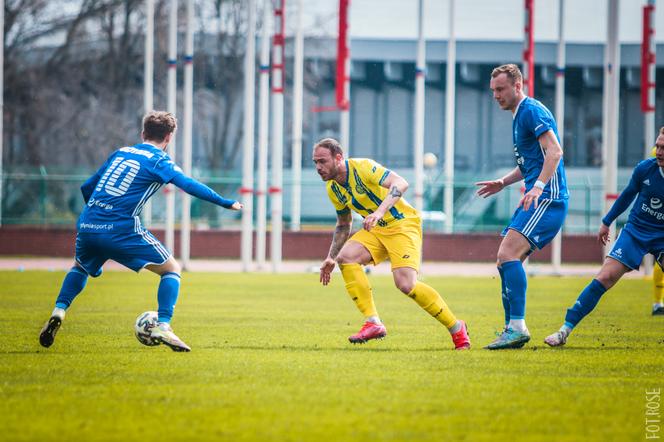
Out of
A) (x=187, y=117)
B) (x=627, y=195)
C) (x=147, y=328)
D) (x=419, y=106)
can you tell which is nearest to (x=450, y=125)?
(x=419, y=106)

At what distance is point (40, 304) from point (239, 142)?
104 feet

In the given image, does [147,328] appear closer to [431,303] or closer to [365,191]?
[365,191]

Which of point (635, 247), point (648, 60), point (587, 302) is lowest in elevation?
point (587, 302)

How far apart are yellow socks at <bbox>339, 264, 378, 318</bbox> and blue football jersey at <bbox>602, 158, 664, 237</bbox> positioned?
7.79ft

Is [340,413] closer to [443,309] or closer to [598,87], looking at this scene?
[443,309]

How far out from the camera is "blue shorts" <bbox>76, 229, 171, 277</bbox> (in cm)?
834

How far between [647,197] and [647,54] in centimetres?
1449

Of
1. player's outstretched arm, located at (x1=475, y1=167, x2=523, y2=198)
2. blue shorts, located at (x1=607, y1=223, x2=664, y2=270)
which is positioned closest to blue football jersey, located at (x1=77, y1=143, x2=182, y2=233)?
player's outstretched arm, located at (x1=475, y1=167, x2=523, y2=198)

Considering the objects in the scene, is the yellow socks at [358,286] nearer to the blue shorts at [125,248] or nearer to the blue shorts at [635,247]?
the blue shorts at [125,248]

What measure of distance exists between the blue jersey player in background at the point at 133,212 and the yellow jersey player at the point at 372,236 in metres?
1.04

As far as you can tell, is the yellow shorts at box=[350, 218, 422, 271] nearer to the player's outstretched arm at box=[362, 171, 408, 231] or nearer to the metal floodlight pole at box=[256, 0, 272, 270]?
the player's outstretched arm at box=[362, 171, 408, 231]

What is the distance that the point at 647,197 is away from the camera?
30.0ft

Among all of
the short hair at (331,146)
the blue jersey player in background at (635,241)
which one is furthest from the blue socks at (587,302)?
the short hair at (331,146)

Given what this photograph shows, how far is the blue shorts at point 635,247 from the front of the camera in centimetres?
906
